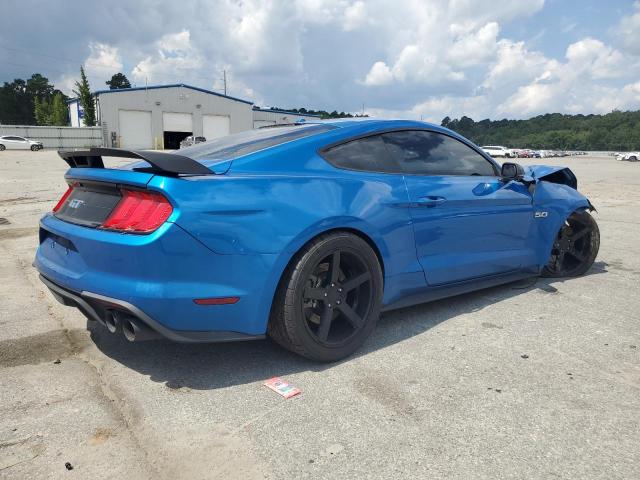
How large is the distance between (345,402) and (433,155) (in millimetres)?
1927

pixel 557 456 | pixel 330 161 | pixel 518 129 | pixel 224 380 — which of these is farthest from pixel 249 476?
pixel 518 129

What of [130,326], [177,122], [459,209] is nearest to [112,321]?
[130,326]

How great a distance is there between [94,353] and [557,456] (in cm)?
255

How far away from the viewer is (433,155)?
3.60m

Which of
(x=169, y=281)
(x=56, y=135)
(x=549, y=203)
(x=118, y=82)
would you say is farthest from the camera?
(x=118, y=82)

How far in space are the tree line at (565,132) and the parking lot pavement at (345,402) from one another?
308ft

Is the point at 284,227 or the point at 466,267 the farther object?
the point at 466,267

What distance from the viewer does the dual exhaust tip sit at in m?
2.42

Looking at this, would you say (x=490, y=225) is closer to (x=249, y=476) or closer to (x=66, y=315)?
(x=249, y=476)

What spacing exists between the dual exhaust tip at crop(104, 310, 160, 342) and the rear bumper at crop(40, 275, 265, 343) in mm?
14

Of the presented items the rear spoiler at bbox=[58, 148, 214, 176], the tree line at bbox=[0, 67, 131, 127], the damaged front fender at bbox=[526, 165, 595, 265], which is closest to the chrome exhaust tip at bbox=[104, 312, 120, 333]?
the rear spoiler at bbox=[58, 148, 214, 176]

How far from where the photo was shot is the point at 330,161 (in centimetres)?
300

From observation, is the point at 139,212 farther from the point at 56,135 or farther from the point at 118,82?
the point at 118,82

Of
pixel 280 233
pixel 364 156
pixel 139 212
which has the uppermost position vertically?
pixel 364 156
